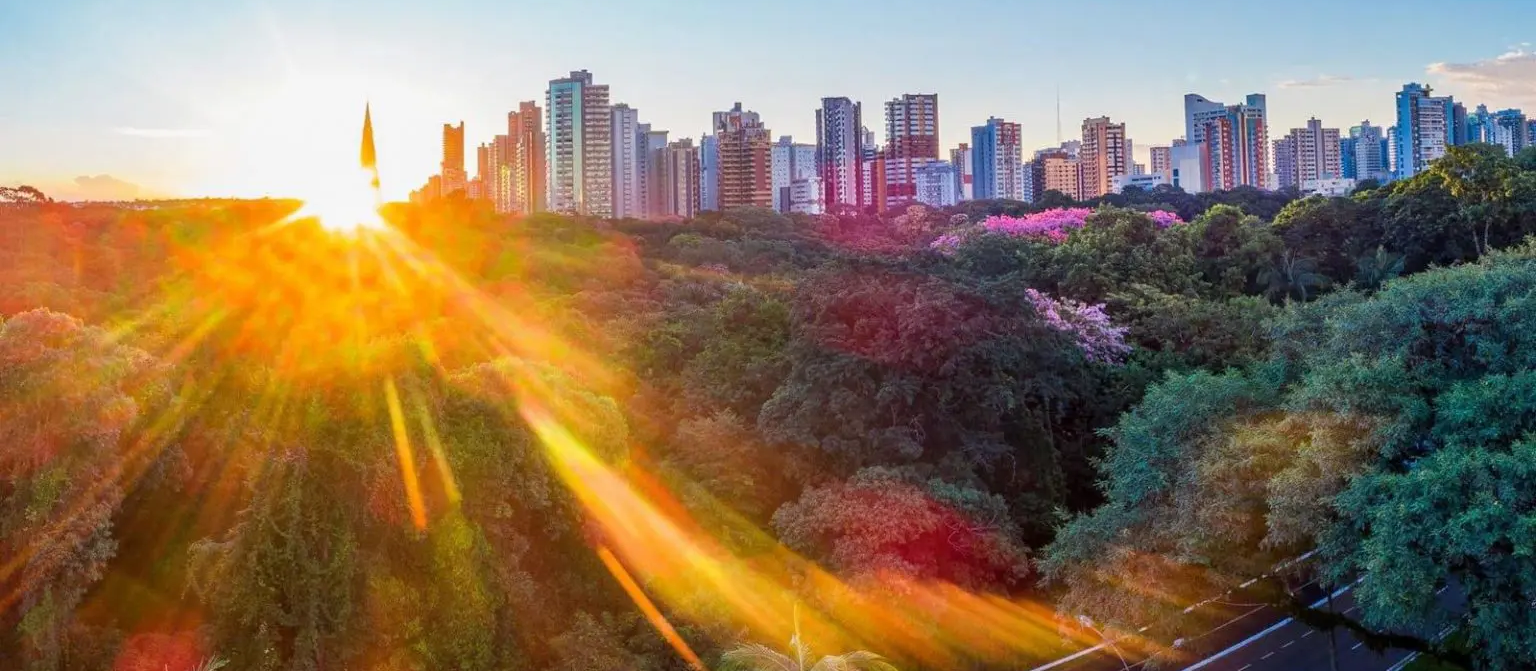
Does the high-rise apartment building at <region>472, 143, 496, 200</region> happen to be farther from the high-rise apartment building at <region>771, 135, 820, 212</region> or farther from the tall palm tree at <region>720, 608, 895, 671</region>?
the tall palm tree at <region>720, 608, 895, 671</region>

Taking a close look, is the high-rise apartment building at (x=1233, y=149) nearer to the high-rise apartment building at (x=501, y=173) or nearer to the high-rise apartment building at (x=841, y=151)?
the high-rise apartment building at (x=841, y=151)

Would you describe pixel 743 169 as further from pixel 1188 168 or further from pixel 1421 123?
pixel 1421 123

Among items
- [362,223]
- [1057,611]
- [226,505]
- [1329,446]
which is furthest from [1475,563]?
[362,223]

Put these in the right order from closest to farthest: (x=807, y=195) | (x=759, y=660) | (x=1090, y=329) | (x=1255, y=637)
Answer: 1. (x=759, y=660)
2. (x=1255, y=637)
3. (x=1090, y=329)
4. (x=807, y=195)

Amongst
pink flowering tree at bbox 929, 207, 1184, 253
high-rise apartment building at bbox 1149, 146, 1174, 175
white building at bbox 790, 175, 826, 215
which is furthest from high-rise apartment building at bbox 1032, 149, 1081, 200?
pink flowering tree at bbox 929, 207, 1184, 253

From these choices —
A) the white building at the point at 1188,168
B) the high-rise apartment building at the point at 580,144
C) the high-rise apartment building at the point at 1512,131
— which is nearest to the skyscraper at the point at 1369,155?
the high-rise apartment building at the point at 1512,131

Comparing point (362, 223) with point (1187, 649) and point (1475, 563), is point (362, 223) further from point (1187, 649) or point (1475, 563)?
point (1475, 563)

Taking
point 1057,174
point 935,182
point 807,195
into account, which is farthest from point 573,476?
point 1057,174
